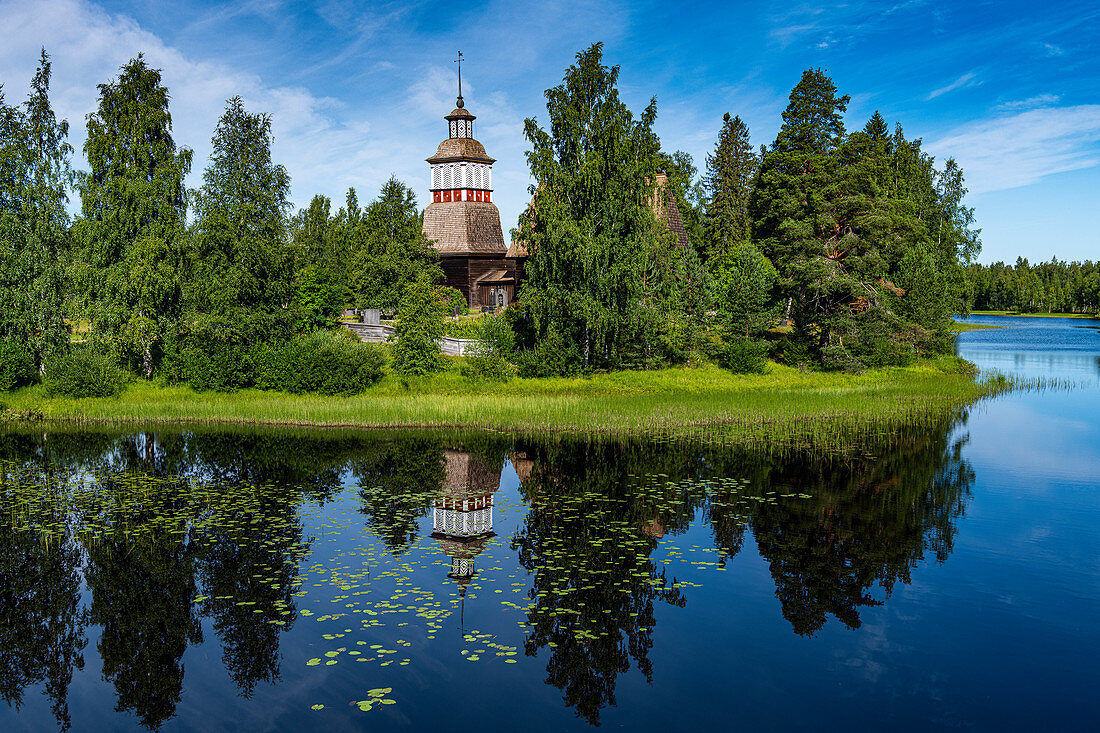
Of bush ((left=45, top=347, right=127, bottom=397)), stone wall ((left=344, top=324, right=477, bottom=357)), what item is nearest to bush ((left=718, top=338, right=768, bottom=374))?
stone wall ((left=344, top=324, right=477, bottom=357))

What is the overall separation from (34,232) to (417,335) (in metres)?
17.3

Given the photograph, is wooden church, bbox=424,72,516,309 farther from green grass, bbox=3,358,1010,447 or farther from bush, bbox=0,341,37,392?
bush, bbox=0,341,37,392

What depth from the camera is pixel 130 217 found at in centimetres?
3256

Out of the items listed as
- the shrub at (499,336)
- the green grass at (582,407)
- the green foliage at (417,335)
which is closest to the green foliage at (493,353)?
the shrub at (499,336)

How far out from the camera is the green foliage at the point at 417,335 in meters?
33.4

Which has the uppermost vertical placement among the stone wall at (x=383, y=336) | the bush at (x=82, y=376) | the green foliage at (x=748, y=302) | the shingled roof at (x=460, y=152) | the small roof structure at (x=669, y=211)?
the shingled roof at (x=460, y=152)

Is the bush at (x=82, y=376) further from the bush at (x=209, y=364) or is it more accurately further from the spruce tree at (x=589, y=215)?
the spruce tree at (x=589, y=215)

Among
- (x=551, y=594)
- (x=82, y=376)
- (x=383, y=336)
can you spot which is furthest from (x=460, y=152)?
(x=551, y=594)

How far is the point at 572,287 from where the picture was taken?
34.4 metres

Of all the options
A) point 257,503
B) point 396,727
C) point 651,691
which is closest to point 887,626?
point 651,691

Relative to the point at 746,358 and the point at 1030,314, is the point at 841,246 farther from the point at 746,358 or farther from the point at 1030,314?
the point at 1030,314

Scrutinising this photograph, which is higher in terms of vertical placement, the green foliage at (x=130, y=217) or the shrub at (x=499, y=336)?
the green foliage at (x=130, y=217)

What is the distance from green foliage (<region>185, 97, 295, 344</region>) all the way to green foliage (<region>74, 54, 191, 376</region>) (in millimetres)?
986

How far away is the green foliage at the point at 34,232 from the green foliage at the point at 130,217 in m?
1.39
